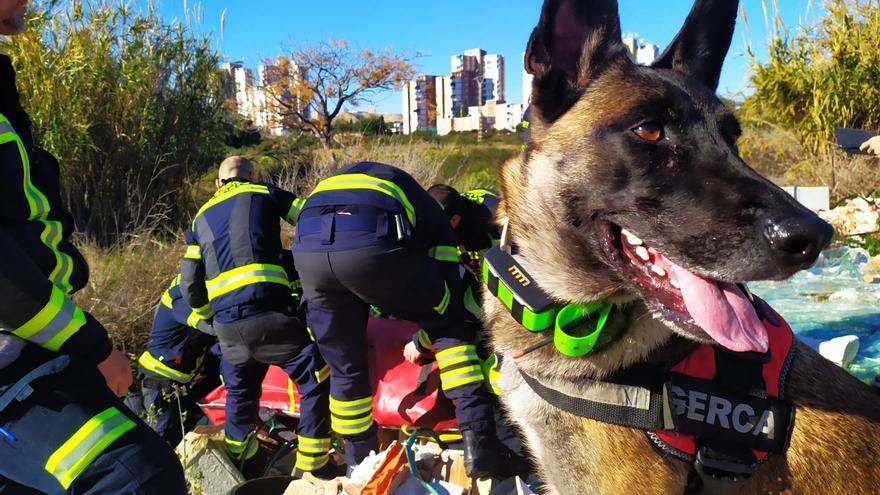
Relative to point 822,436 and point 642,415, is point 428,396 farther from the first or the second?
point 822,436

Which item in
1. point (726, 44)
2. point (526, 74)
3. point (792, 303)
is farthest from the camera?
point (792, 303)

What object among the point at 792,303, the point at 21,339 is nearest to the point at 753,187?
the point at 21,339

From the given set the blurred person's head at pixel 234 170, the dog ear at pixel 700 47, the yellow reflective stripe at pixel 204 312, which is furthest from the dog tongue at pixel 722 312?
the blurred person's head at pixel 234 170

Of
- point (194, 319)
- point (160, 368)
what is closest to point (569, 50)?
point (194, 319)

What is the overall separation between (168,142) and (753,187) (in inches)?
327

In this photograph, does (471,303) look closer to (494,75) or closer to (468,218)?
(468,218)

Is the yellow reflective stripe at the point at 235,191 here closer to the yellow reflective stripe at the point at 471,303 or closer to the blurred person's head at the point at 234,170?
the blurred person's head at the point at 234,170

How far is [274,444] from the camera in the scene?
13.1ft

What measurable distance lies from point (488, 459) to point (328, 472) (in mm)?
1191

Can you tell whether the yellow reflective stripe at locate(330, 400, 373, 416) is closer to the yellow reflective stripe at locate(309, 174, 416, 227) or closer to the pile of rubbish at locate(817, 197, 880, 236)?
the yellow reflective stripe at locate(309, 174, 416, 227)

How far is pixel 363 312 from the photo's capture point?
11.6 feet

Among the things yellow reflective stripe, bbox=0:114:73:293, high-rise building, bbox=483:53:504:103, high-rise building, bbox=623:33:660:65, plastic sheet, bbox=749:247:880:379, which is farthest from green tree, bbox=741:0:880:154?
high-rise building, bbox=483:53:504:103

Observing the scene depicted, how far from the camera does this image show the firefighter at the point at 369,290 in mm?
3188

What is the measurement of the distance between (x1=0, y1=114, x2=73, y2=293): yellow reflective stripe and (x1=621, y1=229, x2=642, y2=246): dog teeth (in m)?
1.78
